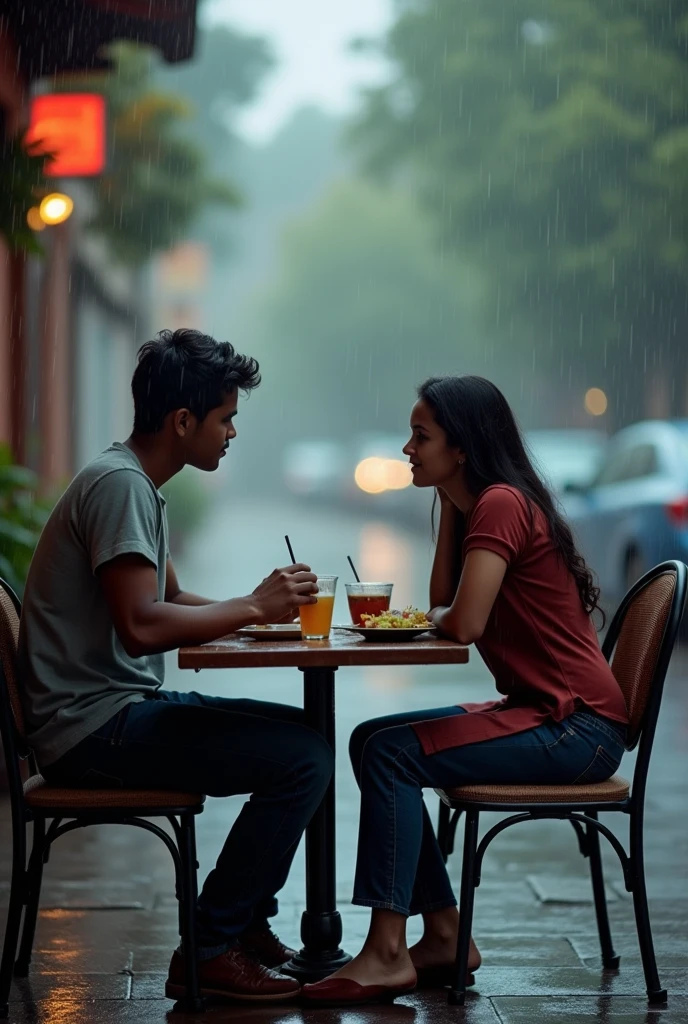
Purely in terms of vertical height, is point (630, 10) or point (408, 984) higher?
point (630, 10)

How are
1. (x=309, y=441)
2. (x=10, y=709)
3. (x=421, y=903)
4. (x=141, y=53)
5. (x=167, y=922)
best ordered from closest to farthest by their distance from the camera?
(x=10, y=709) → (x=421, y=903) → (x=167, y=922) → (x=141, y=53) → (x=309, y=441)

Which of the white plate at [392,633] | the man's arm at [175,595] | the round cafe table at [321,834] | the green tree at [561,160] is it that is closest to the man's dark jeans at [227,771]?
the round cafe table at [321,834]

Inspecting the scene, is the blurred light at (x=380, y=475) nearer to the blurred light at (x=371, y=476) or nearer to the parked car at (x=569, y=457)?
the blurred light at (x=371, y=476)

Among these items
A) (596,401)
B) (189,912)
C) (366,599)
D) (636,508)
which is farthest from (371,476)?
(189,912)

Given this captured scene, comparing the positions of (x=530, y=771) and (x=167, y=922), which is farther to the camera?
(x=167, y=922)

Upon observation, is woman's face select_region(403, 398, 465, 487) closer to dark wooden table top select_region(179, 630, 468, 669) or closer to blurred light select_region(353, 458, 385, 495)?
dark wooden table top select_region(179, 630, 468, 669)

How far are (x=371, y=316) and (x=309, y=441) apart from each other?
18323mm

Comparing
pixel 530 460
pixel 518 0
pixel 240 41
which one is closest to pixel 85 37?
pixel 530 460

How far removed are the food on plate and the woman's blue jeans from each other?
0.26 meters

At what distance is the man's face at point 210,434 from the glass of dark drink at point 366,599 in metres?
0.51

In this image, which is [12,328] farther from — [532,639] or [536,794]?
[536,794]

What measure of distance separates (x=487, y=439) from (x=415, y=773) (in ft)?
3.01

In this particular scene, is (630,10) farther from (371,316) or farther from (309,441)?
(309,441)

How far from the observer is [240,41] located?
5103 cm
